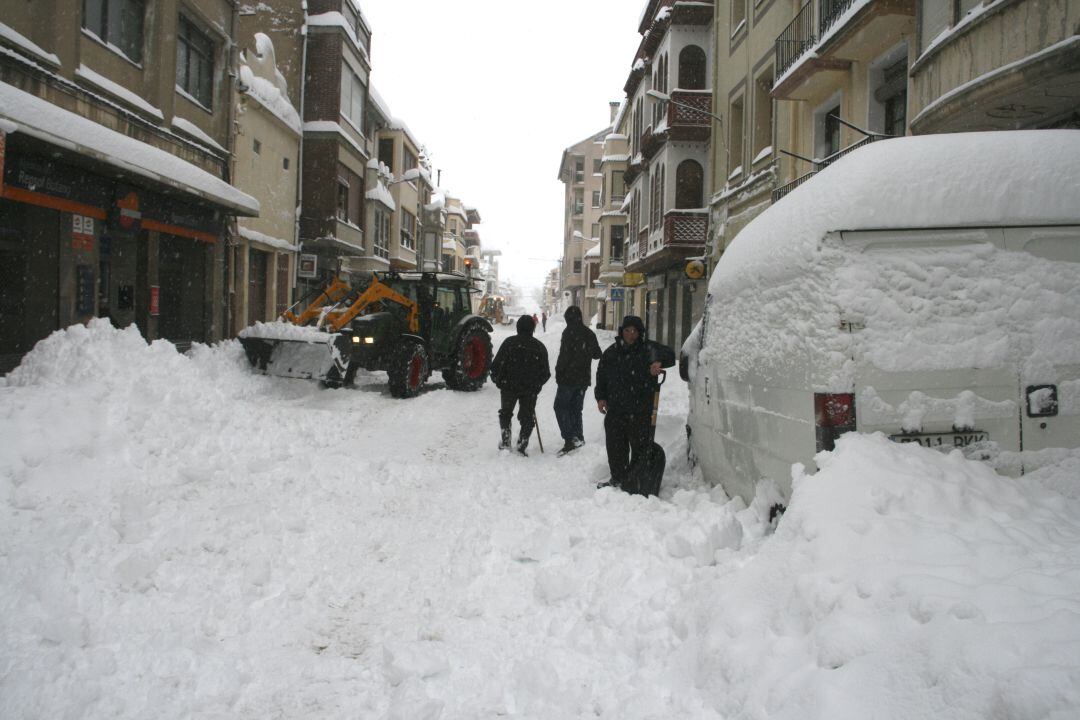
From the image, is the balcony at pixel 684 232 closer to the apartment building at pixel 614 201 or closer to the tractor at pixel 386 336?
the tractor at pixel 386 336

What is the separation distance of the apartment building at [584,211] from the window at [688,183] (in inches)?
1397

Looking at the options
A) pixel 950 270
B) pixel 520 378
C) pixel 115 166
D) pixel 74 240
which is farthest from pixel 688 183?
pixel 950 270

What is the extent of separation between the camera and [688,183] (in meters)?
23.1

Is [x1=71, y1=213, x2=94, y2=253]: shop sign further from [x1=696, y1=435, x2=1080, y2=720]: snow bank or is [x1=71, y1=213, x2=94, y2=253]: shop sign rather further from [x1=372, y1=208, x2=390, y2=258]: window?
[x1=372, y1=208, x2=390, y2=258]: window

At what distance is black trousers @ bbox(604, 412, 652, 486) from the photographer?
243 inches

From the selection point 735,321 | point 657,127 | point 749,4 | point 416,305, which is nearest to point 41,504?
point 735,321

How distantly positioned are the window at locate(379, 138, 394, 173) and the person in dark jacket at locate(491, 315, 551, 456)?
31989 millimetres

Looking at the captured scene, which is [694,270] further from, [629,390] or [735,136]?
[629,390]

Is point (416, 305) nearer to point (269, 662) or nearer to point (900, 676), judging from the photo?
point (269, 662)

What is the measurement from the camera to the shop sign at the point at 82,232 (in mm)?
10914

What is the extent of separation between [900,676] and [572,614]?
1.83m

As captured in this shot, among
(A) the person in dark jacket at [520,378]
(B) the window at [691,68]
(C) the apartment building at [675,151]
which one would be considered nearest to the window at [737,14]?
(C) the apartment building at [675,151]

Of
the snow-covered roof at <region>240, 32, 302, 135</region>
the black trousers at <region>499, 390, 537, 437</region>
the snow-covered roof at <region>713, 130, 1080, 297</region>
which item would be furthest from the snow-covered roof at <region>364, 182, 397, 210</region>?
the snow-covered roof at <region>713, 130, 1080, 297</region>

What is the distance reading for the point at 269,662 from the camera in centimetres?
331
